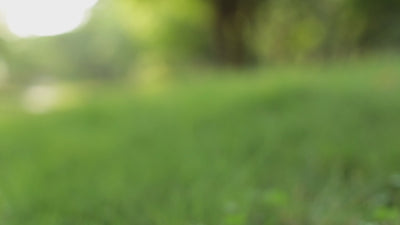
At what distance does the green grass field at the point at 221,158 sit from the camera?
7.77 ft

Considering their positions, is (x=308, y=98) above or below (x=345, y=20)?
above

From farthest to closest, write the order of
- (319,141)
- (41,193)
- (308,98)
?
(308,98), (319,141), (41,193)

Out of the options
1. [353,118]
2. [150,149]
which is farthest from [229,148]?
[353,118]

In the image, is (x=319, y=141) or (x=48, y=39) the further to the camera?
(x=48, y=39)

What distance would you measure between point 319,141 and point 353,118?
1.58ft

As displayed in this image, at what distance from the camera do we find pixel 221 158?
9.94ft

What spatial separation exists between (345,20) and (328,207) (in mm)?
12657

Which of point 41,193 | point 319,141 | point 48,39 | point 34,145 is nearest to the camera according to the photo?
point 41,193

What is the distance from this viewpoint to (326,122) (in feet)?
11.5

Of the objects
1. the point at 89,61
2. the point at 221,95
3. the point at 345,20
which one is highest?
the point at 221,95

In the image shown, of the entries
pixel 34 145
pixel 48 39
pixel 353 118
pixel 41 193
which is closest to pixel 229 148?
pixel 353 118

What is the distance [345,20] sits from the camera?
14.0 m

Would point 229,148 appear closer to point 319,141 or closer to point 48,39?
point 319,141

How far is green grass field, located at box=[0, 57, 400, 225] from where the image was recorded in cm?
237
